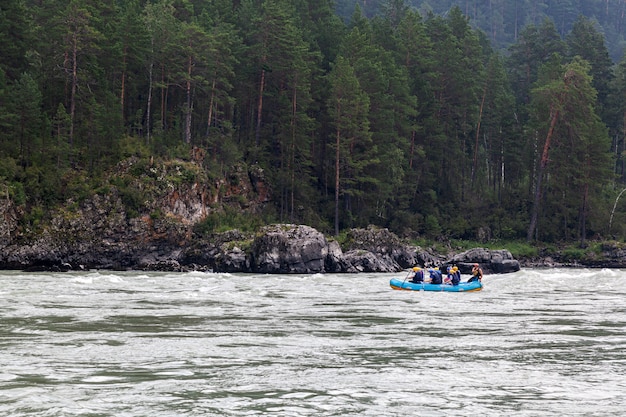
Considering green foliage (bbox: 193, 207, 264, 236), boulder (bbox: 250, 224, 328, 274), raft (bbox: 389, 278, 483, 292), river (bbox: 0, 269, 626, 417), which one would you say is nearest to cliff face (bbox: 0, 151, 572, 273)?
boulder (bbox: 250, 224, 328, 274)

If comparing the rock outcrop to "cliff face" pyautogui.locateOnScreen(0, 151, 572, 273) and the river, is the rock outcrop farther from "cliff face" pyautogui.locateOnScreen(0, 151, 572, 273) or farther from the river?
the river

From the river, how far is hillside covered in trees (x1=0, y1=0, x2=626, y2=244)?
27.1 m

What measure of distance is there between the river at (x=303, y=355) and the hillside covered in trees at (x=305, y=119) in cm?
2714

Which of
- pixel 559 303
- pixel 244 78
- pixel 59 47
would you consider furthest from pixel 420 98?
pixel 559 303

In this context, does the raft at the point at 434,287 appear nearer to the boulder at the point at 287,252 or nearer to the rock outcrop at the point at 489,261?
the boulder at the point at 287,252

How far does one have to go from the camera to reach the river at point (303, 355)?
12.3m

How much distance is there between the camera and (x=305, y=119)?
66.9 metres

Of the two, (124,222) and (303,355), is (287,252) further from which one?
(303,355)

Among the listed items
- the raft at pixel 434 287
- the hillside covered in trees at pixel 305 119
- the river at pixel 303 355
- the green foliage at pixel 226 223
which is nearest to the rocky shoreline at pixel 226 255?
the green foliage at pixel 226 223

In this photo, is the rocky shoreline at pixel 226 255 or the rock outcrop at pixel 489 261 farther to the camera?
the rock outcrop at pixel 489 261

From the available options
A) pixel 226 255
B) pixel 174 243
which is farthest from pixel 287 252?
pixel 174 243

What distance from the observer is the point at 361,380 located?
46.5ft

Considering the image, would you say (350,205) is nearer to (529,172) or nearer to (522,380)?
(529,172)

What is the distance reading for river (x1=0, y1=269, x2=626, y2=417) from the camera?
12297mm
